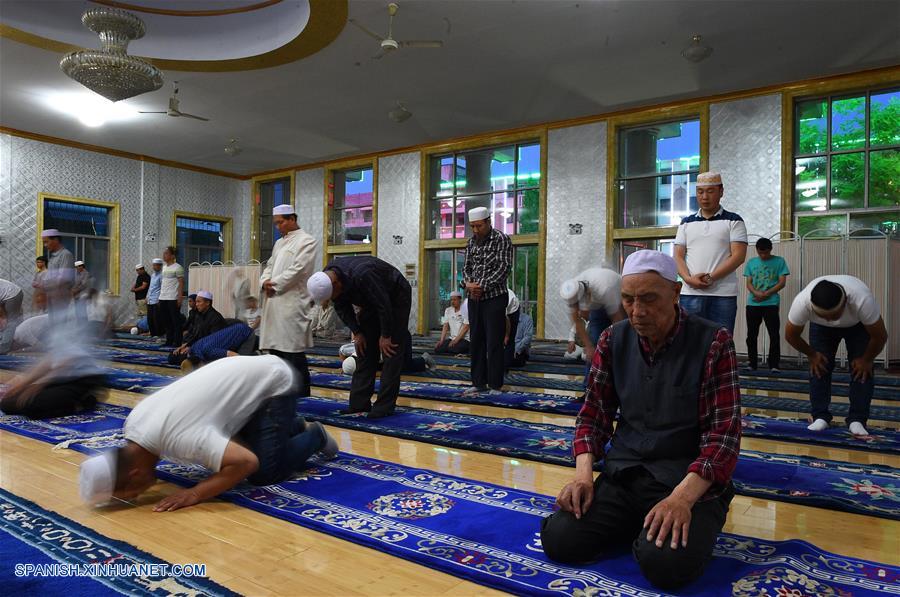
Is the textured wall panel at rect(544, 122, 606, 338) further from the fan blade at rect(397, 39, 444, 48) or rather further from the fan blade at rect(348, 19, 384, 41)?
the fan blade at rect(348, 19, 384, 41)

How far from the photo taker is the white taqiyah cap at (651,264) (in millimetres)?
1694

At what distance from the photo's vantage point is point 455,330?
821 centimetres

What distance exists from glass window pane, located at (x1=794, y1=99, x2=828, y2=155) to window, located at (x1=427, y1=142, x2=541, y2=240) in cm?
392

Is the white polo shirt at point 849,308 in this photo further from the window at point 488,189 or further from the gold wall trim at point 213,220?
the gold wall trim at point 213,220

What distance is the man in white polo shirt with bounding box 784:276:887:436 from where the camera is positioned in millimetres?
3121

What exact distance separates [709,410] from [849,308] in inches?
79.0

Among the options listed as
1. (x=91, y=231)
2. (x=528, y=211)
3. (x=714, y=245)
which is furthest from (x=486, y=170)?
(x=714, y=245)

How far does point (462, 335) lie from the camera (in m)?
7.66

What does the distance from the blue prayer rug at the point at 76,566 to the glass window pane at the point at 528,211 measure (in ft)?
31.7

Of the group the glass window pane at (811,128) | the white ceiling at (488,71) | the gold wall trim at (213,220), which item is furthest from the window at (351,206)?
the glass window pane at (811,128)

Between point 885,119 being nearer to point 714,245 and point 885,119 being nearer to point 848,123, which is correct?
point 848,123

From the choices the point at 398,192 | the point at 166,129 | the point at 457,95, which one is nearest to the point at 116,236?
the point at 166,129

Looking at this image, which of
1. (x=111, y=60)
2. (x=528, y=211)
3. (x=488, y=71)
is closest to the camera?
(x=111, y=60)

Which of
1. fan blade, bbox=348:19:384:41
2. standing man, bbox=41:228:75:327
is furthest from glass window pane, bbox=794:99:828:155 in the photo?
standing man, bbox=41:228:75:327
